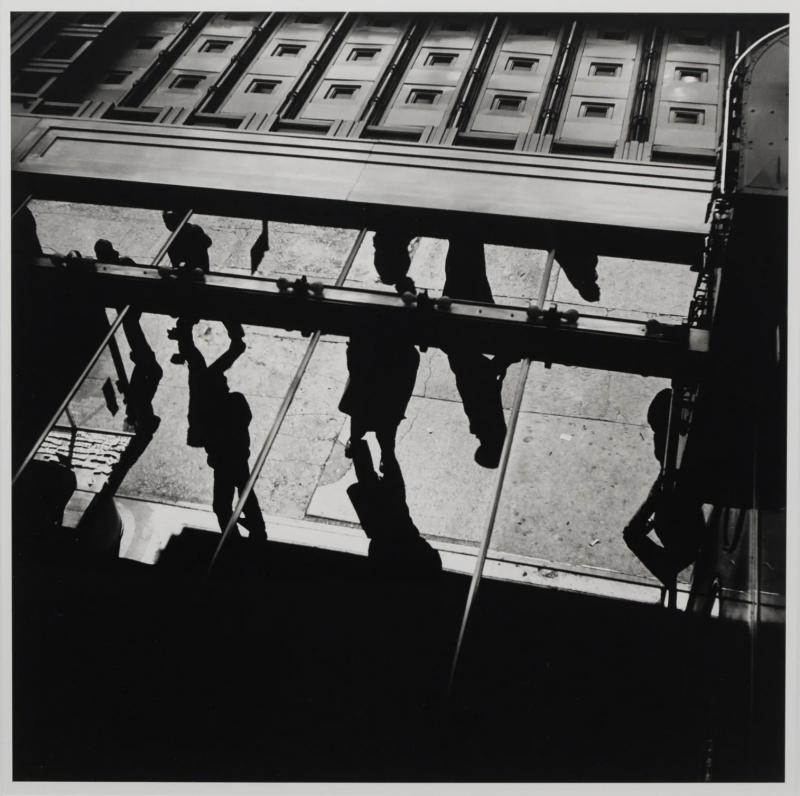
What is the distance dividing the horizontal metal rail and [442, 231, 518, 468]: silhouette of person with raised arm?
52.1 inches

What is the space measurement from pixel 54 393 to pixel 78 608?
2419 millimetres

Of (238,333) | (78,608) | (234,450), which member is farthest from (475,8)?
(78,608)

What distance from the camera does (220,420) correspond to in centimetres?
767

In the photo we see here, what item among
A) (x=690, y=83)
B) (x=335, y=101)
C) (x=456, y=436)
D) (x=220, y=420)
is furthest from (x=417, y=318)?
(x=456, y=436)

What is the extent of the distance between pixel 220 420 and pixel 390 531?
232 cm

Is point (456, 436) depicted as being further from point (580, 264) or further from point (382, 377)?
point (382, 377)

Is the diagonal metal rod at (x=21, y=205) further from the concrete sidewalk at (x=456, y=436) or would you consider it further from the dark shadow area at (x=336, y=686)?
the concrete sidewalk at (x=456, y=436)

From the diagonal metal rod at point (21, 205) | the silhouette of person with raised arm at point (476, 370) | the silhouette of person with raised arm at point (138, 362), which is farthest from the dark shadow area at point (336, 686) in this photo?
the diagonal metal rod at point (21, 205)

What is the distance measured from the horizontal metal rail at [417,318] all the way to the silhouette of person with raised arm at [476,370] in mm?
1323

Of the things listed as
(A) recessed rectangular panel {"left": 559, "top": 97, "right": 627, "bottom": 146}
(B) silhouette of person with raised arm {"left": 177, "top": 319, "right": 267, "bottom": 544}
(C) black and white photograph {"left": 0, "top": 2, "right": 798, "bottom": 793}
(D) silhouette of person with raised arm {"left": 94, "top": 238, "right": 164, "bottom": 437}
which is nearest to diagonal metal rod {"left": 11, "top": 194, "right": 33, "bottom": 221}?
(C) black and white photograph {"left": 0, "top": 2, "right": 798, "bottom": 793}

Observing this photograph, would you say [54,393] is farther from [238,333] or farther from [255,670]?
[255,670]

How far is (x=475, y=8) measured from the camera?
5332 mm

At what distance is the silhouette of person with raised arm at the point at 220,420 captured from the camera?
7.45 meters

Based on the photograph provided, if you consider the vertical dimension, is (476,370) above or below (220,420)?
above
